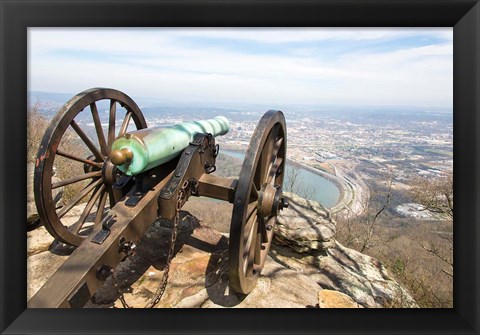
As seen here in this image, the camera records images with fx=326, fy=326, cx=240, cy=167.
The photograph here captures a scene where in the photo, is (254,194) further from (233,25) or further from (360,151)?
(360,151)

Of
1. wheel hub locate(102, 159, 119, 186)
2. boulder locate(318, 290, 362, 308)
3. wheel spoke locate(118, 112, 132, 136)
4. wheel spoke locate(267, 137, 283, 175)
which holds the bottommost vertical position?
boulder locate(318, 290, 362, 308)

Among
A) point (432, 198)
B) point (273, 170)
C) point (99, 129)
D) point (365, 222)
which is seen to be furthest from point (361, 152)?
point (99, 129)

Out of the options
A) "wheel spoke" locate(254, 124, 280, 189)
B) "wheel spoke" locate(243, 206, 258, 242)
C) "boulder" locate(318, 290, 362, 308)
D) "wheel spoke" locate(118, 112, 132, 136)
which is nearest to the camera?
"wheel spoke" locate(243, 206, 258, 242)

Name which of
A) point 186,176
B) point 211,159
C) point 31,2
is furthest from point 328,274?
point 31,2

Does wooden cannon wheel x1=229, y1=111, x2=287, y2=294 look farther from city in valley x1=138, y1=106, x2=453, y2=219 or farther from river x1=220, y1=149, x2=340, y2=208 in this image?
river x1=220, y1=149, x2=340, y2=208

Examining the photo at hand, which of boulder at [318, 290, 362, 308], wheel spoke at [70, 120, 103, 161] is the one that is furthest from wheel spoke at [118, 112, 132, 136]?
boulder at [318, 290, 362, 308]

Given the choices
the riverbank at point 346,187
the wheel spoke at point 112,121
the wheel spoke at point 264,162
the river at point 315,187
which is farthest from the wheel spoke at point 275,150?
the river at point 315,187
